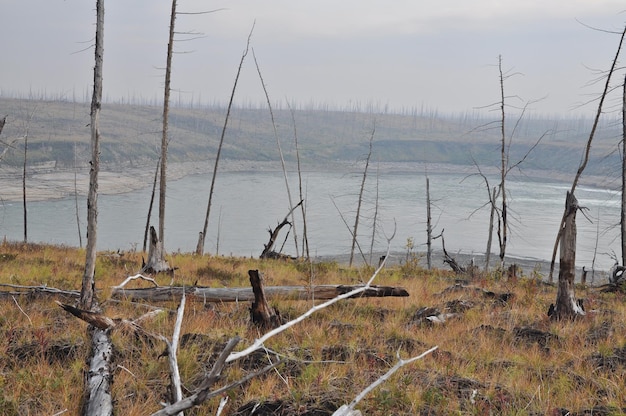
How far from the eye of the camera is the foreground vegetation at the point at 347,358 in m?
4.52

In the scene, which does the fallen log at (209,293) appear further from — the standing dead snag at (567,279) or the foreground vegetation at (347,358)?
the standing dead snag at (567,279)

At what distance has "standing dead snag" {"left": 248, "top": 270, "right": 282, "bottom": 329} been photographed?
22.1 ft

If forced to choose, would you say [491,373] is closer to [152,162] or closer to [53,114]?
[152,162]

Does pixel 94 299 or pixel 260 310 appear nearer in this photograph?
pixel 260 310

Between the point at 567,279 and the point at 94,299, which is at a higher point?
the point at 567,279

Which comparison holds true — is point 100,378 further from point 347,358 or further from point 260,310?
point 260,310

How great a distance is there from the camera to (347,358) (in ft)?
18.4

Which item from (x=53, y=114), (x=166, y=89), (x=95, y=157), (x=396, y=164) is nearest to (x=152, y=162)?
(x=53, y=114)

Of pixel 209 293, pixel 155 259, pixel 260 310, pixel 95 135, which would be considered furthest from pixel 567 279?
pixel 155 259

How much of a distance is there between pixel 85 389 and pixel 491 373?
3911 mm

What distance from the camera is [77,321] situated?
6.44 meters

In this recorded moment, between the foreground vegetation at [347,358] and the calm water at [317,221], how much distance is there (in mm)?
21189

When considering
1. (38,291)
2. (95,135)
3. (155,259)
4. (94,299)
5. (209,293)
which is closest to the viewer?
(94,299)

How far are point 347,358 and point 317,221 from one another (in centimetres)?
5275
